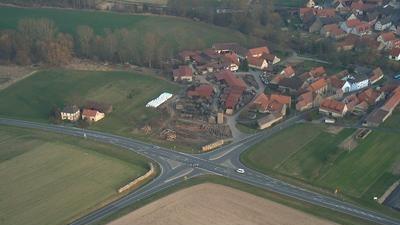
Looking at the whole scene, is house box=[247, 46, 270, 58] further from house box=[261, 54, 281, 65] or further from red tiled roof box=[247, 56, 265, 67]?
red tiled roof box=[247, 56, 265, 67]

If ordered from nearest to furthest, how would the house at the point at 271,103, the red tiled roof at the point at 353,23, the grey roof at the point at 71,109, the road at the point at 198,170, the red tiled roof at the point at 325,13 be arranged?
the road at the point at 198,170, the grey roof at the point at 71,109, the house at the point at 271,103, the red tiled roof at the point at 353,23, the red tiled roof at the point at 325,13

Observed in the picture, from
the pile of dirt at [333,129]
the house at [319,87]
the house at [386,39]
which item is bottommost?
the pile of dirt at [333,129]

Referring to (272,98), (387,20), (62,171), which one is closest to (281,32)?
(387,20)

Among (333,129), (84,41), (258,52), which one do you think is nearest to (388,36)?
(258,52)

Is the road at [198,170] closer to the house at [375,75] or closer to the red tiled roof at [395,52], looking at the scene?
the house at [375,75]

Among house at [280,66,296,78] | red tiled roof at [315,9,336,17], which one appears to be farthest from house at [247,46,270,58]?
red tiled roof at [315,9,336,17]

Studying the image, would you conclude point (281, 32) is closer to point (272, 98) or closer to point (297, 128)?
point (272, 98)

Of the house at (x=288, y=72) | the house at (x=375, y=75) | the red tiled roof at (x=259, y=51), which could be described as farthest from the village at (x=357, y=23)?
the house at (x=288, y=72)
